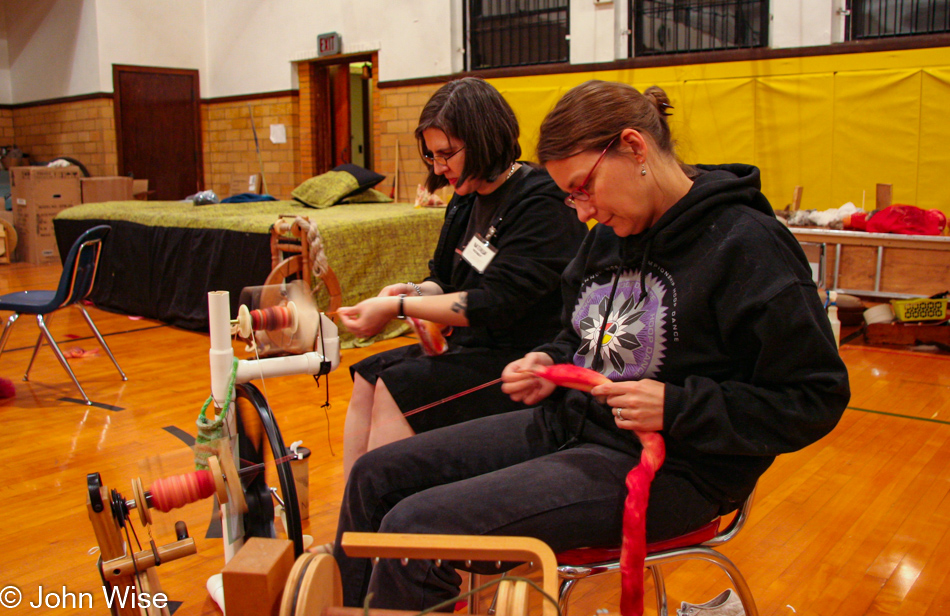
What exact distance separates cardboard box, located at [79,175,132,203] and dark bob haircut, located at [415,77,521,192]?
7476 mm

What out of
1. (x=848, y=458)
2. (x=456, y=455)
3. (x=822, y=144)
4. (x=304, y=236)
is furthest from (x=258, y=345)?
(x=822, y=144)

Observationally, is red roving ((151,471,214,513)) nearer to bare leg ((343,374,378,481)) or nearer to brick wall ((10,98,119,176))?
bare leg ((343,374,378,481))

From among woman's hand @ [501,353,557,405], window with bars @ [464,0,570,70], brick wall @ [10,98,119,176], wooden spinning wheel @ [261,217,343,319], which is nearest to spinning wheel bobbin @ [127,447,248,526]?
woman's hand @ [501,353,557,405]

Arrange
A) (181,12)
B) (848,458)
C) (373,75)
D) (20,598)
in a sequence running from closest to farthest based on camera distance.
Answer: (20,598), (848,458), (373,75), (181,12)

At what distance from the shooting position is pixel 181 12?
30.7 ft

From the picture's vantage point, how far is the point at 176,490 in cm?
110

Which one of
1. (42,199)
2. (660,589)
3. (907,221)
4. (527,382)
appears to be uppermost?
(42,199)

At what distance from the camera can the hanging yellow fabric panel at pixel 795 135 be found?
5441 millimetres

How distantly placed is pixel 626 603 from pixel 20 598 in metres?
1.49

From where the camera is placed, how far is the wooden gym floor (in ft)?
5.87

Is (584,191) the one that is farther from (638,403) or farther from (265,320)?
(265,320)

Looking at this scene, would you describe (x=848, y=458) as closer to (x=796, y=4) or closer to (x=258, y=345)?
(x=258, y=345)


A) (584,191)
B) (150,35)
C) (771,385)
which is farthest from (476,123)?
(150,35)

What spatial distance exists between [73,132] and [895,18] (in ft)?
30.3
